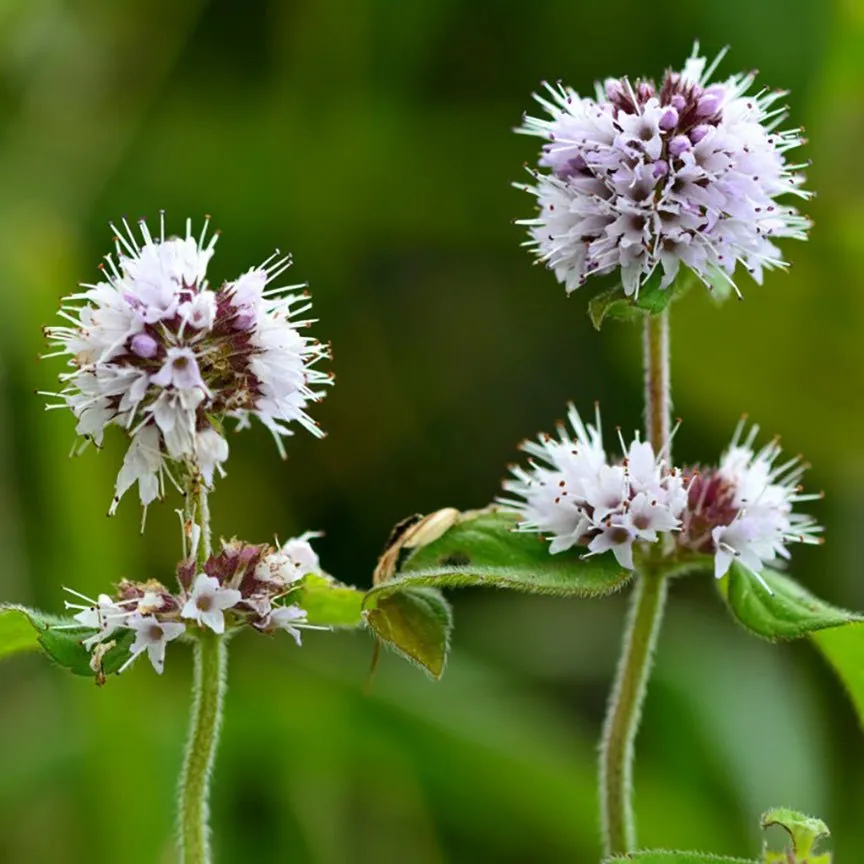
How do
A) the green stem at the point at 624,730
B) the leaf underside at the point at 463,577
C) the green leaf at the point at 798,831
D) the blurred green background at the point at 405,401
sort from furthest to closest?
1. the blurred green background at the point at 405,401
2. the green stem at the point at 624,730
3. the leaf underside at the point at 463,577
4. the green leaf at the point at 798,831

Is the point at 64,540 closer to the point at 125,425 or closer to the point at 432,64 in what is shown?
the point at 125,425

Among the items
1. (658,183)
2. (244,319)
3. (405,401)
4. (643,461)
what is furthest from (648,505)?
(405,401)

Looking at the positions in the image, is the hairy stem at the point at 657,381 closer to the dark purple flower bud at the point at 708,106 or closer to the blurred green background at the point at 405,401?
the dark purple flower bud at the point at 708,106

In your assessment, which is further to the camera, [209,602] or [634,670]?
[634,670]

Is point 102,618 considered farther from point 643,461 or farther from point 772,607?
point 772,607

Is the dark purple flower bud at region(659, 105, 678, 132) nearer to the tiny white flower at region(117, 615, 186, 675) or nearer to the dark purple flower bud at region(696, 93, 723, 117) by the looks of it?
the dark purple flower bud at region(696, 93, 723, 117)

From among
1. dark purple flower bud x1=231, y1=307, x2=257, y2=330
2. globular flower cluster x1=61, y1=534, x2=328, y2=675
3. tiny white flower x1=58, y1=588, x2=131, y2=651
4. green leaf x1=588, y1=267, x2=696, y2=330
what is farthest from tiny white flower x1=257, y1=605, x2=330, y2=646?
green leaf x1=588, y1=267, x2=696, y2=330

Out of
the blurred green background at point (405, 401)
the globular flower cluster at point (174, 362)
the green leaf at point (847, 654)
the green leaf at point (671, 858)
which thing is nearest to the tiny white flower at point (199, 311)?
the globular flower cluster at point (174, 362)
